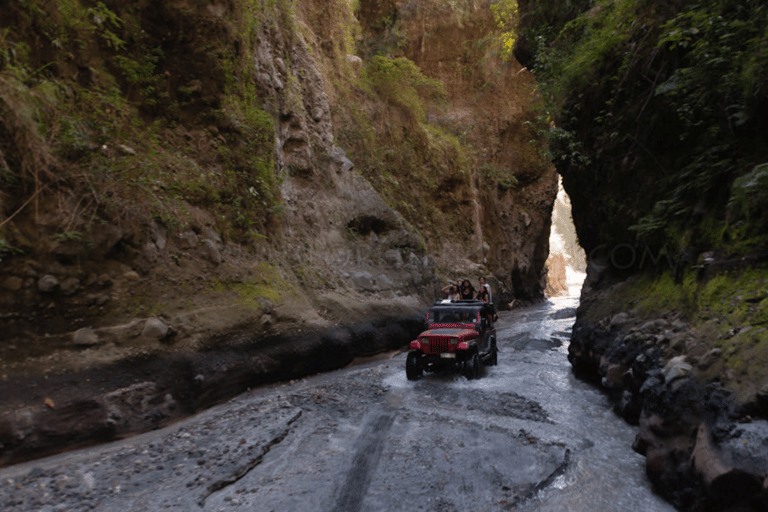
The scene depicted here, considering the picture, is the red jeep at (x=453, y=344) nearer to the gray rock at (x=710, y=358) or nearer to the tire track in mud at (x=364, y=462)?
the tire track in mud at (x=364, y=462)

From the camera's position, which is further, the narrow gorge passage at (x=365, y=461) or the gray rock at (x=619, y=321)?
the gray rock at (x=619, y=321)

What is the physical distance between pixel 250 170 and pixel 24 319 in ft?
19.4

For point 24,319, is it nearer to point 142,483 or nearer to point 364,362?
point 142,483

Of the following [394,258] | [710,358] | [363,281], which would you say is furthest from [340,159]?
[710,358]

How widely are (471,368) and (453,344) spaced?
2.35 feet

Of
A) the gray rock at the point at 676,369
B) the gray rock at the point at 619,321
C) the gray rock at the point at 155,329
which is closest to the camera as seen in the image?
the gray rock at the point at 676,369

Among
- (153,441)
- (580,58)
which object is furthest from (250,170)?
(580,58)

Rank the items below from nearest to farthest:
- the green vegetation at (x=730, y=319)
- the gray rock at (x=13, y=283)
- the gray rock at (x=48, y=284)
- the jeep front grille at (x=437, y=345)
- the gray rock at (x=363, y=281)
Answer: the green vegetation at (x=730, y=319) < the gray rock at (x=13, y=283) < the gray rock at (x=48, y=284) < the jeep front grille at (x=437, y=345) < the gray rock at (x=363, y=281)

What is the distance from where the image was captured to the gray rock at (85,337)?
608 cm

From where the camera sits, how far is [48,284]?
6023 mm

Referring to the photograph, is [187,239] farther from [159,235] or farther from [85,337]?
[85,337]

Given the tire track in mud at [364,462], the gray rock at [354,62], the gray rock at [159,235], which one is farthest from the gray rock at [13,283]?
the gray rock at [354,62]

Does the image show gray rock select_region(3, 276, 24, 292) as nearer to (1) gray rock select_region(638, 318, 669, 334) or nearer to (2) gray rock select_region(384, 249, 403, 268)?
(1) gray rock select_region(638, 318, 669, 334)

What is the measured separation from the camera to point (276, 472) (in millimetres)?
4773
